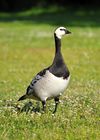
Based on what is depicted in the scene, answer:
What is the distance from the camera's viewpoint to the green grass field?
9.55m

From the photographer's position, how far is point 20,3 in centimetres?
6334

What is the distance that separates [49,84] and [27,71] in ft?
38.8

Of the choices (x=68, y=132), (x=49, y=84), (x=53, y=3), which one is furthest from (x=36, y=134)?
(x=53, y=3)

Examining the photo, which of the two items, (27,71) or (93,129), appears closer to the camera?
(93,129)

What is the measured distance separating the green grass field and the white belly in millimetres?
361

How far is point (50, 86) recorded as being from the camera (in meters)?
10.8

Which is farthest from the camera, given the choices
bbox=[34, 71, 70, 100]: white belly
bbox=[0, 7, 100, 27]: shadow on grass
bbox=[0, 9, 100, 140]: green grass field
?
bbox=[0, 7, 100, 27]: shadow on grass

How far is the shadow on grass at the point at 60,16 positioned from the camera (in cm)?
4634

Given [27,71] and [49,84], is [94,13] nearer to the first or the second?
[27,71]

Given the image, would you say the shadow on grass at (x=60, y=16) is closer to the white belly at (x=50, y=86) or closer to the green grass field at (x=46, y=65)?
the green grass field at (x=46, y=65)

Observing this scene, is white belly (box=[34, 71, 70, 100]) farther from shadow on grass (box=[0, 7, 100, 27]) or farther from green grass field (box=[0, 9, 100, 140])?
shadow on grass (box=[0, 7, 100, 27])

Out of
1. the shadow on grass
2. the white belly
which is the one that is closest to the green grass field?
the shadow on grass

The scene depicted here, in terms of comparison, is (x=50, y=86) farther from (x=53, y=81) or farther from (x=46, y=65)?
(x=46, y=65)

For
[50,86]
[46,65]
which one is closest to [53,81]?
[50,86]
